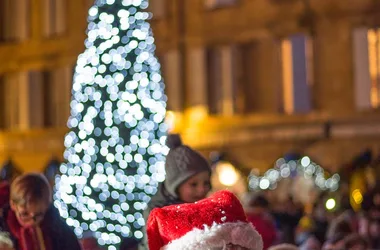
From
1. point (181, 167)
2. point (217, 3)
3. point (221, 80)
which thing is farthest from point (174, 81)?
point (181, 167)

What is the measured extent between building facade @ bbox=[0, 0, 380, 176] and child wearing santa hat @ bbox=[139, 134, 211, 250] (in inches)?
626

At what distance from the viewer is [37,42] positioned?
3109 centimetres

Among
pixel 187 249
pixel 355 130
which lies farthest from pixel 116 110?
pixel 355 130

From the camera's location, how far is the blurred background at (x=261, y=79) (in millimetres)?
23203

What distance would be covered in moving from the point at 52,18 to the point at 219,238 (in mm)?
27943

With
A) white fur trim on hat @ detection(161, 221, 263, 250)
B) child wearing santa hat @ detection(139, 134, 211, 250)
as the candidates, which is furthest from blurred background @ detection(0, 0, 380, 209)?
white fur trim on hat @ detection(161, 221, 263, 250)

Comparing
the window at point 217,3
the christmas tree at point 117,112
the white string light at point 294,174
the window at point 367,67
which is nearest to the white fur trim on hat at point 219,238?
the christmas tree at point 117,112

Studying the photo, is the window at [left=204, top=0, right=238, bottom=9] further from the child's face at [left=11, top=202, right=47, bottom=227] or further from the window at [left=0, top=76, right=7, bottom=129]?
the child's face at [left=11, top=202, right=47, bottom=227]

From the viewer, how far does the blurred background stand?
23.2m

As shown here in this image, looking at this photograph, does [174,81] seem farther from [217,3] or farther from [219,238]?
[219,238]

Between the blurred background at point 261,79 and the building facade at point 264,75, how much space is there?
26 mm

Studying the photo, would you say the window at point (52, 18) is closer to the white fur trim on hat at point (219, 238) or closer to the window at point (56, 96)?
the window at point (56, 96)

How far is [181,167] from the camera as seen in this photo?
561cm

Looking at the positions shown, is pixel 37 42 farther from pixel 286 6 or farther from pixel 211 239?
pixel 211 239
